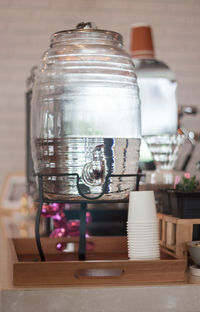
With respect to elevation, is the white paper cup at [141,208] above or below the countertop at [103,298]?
above

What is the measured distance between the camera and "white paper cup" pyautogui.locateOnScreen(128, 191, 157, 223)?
102cm

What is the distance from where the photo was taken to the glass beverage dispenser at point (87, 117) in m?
1.08

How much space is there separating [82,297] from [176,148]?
28.3 inches

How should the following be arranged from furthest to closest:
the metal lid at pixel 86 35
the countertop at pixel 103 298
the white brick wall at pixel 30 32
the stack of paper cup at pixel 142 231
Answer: the white brick wall at pixel 30 32 < the metal lid at pixel 86 35 < the stack of paper cup at pixel 142 231 < the countertop at pixel 103 298

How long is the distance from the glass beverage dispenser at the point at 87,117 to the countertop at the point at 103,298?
21 centimetres

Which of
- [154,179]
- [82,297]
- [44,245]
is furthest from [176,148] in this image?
[82,297]

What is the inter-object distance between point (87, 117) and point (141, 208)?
20cm

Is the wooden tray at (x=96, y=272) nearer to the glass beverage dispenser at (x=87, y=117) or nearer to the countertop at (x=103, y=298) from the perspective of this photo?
the countertop at (x=103, y=298)

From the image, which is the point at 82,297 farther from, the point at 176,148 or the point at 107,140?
the point at 176,148

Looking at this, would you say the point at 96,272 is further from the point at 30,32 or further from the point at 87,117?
the point at 30,32

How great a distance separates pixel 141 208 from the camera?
1021mm

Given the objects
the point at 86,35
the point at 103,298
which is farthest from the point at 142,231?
the point at 86,35

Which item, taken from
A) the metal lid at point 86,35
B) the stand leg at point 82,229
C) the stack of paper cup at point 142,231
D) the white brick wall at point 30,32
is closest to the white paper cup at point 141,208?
the stack of paper cup at point 142,231

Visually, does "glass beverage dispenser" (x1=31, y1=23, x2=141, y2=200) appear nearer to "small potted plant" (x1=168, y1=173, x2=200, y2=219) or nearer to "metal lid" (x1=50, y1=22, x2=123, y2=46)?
"metal lid" (x1=50, y1=22, x2=123, y2=46)
